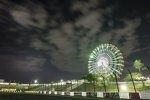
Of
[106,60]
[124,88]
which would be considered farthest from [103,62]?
[124,88]

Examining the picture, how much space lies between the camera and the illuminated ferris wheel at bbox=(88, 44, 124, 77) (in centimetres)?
8819

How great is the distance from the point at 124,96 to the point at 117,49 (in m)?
61.6

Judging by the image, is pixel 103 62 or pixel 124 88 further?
pixel 103 62

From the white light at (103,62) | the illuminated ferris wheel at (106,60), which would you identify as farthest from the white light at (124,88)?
the white light at (103,62)

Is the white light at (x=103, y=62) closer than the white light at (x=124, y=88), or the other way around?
the white light at (x=124, y=88)

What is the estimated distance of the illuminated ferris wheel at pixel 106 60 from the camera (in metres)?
88.2

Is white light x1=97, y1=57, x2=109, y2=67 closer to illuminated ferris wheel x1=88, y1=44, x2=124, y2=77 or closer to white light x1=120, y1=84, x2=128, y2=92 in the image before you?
illuminated ferris wheel x1=88, y1=44, x2=124, y2=77

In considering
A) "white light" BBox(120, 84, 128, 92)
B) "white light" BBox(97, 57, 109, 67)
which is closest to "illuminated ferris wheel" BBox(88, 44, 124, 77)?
"white light" BBox(97, 57, 109, 67)

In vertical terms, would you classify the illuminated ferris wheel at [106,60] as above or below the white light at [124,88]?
above

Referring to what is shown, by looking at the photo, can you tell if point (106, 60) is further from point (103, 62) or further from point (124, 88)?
point (124, 88)

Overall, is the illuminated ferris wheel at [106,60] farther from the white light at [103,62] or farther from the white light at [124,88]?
the white light at [124,88]

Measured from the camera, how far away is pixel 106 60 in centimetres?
9144

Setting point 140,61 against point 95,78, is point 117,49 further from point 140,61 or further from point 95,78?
point 140,61

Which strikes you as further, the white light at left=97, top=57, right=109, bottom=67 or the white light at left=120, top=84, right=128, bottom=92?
the white light at left=97, top=57, right=109, bottom=67
